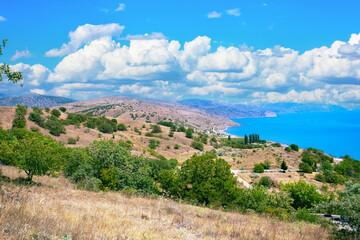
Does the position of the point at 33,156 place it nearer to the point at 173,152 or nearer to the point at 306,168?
the point at 173,152

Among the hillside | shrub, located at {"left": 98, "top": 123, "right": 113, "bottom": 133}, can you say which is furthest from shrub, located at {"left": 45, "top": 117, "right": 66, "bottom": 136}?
shrub, located at {"left": 98, "top": 123, "right": 113, "bottom": 133}

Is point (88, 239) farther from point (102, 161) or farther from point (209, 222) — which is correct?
point (102, 161)

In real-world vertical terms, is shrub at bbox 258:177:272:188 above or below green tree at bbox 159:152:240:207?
below

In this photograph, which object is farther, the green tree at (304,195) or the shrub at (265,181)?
the shrub at (265,181)

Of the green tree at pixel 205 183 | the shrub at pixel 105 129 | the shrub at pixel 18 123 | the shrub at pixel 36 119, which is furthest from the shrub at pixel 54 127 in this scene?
the green tree at pixel 205 183

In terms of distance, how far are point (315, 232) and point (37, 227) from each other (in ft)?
36.9

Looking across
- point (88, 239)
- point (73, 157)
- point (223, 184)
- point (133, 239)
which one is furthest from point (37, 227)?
point (73, 157)

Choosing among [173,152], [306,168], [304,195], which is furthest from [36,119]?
[306,168]

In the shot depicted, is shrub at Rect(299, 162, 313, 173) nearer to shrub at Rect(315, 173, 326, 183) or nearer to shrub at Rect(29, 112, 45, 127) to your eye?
shrub at Rect(315, 173, 326, 183)

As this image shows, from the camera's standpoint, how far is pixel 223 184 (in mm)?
22344

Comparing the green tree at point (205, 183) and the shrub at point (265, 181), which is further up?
the green tree at point (205, 183)

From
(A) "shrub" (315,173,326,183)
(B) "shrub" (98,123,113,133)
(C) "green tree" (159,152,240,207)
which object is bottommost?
(A) "shrub" (315,173,326,183)

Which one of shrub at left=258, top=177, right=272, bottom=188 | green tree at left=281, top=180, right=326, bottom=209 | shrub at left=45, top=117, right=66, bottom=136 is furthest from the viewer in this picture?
shrub at left=45, top=117, right=66, bottom=136

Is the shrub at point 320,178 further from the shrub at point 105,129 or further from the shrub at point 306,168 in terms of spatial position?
the shrub at point 105,129
